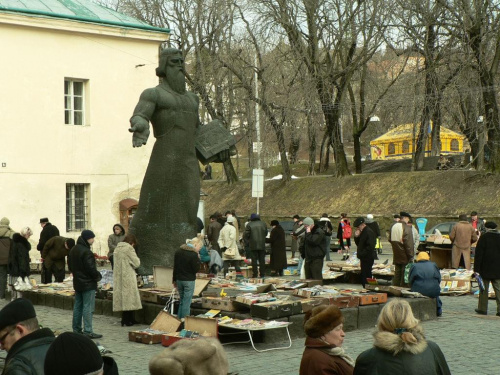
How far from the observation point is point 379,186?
1811 inches

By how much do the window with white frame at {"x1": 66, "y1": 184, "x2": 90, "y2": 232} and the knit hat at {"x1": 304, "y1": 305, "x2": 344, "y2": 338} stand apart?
80.1 ft

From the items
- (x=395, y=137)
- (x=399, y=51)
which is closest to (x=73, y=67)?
(x=399, y=51)

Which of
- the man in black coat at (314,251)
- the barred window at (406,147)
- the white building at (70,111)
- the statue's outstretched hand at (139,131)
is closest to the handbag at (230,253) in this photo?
the man in black coat at (314,251)

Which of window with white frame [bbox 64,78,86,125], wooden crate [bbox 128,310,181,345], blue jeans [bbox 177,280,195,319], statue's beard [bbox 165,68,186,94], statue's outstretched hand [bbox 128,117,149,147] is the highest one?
window with white frame [bbox 64,78,86,125]

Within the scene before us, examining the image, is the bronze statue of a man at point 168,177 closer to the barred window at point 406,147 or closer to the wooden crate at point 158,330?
the wooden crate at point 158,330

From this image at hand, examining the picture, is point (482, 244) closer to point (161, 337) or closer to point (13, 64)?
point (161, 337)

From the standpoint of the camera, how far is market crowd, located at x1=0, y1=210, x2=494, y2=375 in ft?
14.5

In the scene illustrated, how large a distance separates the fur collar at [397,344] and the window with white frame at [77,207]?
25202mm

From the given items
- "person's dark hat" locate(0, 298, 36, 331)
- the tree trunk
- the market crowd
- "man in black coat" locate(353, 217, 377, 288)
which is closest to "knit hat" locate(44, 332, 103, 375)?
the market crowd

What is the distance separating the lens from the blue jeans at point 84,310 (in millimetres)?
14039

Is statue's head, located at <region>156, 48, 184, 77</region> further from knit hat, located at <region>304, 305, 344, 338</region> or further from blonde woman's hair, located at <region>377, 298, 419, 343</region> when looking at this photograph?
blonde woman's hair, located at <region>377, 298, 419, 343</region>

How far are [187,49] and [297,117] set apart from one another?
776 centimetres

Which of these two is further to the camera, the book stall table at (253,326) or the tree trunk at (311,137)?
the tree trunk at (311,137)

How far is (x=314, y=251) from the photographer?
19906 millimetres
